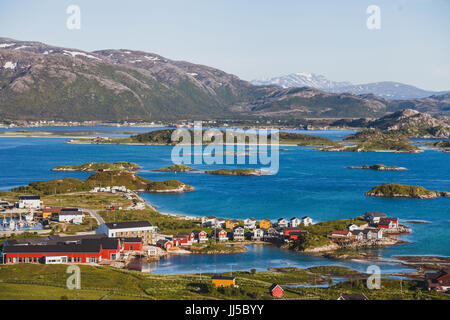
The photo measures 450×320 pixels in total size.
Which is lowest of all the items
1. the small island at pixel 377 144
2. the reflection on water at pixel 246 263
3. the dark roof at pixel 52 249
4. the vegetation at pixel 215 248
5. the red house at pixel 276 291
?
the reflection on water at pixel 246 263

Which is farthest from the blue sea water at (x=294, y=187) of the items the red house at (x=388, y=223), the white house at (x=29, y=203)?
the white house at (x=29, y=203)

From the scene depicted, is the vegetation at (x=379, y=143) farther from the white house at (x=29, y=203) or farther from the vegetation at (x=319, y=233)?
the white house at (x=29, y=203)

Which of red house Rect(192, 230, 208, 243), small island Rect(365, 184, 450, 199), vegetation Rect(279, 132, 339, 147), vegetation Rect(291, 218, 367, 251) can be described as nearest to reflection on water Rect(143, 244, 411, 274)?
vegetation Rect(291, 218, 367, 251)

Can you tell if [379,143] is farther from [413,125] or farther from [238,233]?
[238,233]

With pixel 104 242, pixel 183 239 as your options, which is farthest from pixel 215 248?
pixel 104 242
